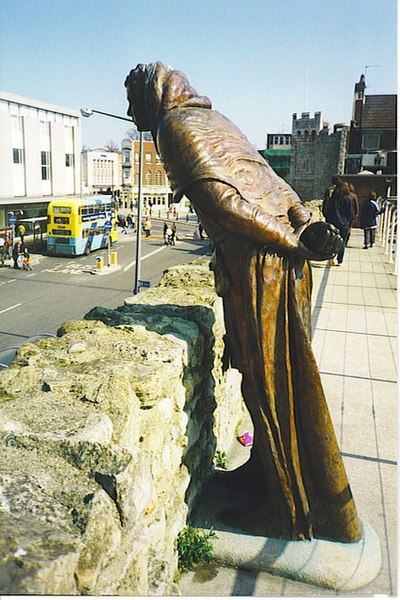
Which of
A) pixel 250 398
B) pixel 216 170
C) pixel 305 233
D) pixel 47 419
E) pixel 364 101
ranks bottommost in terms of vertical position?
pixel 250 398

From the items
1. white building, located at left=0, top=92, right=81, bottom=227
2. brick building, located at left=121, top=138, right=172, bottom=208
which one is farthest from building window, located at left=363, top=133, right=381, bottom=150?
white building, located at left=0, top=92, right=81, bottom=227

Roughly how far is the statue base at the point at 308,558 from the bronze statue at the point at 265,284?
0.08m

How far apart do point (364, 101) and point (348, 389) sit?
47.7 metres

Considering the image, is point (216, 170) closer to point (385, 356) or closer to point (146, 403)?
point (146, 403)

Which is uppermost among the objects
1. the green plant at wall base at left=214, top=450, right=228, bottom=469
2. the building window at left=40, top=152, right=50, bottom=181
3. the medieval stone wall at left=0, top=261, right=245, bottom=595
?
the building window at left=40, top=152, right=50, bottom=181

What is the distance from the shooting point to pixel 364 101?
161ft

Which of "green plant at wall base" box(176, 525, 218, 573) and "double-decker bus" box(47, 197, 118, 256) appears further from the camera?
"double-decker bus" box(47, 197, 118, 256)

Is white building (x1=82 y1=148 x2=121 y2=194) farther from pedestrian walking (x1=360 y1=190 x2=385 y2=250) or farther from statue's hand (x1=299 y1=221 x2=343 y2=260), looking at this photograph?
statue's hand (x1=299 y1=221 x2=343 y2=260)

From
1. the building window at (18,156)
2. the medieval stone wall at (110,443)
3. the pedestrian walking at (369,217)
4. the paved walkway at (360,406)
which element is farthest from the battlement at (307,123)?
the medieval stone wall at (110,443)

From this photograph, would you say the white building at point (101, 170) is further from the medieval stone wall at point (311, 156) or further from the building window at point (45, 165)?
the building window at point (45, 165)

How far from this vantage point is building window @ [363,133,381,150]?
47.5m

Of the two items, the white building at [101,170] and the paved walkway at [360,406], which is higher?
the white building at [101,170]

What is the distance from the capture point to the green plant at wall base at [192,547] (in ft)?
12.3

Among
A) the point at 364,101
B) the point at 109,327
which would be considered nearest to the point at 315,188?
the point at 364,101
